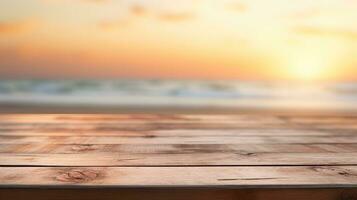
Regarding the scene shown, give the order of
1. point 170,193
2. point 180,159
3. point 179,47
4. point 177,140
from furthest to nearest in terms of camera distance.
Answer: point 179,47 → point 177,140 → point 180,159 → point 170,193

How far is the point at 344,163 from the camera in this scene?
3.07ft

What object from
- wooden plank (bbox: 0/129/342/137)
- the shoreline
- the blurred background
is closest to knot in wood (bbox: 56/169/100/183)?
wooden plank (bbox: 0/129/342/137)

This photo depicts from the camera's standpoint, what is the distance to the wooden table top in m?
0.78

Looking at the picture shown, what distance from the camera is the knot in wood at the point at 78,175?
0.77 metres

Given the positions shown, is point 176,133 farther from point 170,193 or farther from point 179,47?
point 179,47

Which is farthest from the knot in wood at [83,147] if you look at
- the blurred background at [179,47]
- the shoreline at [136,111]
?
the blurred background at [179,47]

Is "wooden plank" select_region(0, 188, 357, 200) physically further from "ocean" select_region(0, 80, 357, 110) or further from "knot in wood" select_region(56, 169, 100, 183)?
"ocean" select_region(0, 80, 357, 110)

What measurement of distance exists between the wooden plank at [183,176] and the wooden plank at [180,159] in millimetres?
46

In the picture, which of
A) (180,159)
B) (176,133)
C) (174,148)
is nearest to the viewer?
(180,159)

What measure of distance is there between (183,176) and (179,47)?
27.4 feet

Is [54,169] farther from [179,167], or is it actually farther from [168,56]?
[168,56]

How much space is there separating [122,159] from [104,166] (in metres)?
0.08

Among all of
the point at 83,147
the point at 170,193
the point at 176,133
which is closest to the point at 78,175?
the point at 170,193

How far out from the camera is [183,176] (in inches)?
31.5
